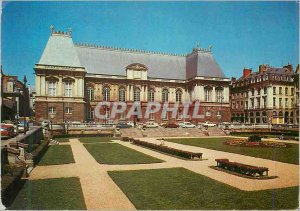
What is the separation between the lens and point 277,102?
6706 cm

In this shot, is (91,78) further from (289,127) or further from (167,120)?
(289,127)

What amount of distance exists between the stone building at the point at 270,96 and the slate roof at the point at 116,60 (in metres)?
11.2

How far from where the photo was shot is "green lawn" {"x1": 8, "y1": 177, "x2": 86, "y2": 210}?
10827mm

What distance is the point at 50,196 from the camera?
12102 mm

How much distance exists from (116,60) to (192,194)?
186 ft

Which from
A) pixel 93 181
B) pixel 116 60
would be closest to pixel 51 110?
pixel 116 60

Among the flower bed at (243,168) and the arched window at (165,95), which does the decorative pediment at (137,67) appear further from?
the flower bed at (243,168)

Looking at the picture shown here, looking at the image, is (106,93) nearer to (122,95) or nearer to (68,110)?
(122,95)

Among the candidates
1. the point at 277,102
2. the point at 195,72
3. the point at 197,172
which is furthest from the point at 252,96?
the point at 197,172

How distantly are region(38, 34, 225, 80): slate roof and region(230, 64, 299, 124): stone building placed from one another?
11.2m

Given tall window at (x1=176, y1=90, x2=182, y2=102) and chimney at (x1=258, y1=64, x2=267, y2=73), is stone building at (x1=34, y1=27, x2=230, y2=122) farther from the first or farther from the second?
chimney at (x1=258, y1=64, x2=267, y2=73)

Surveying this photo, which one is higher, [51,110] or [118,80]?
[118,80]

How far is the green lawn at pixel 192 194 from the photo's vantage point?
10906 mm

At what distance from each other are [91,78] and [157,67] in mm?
17151
